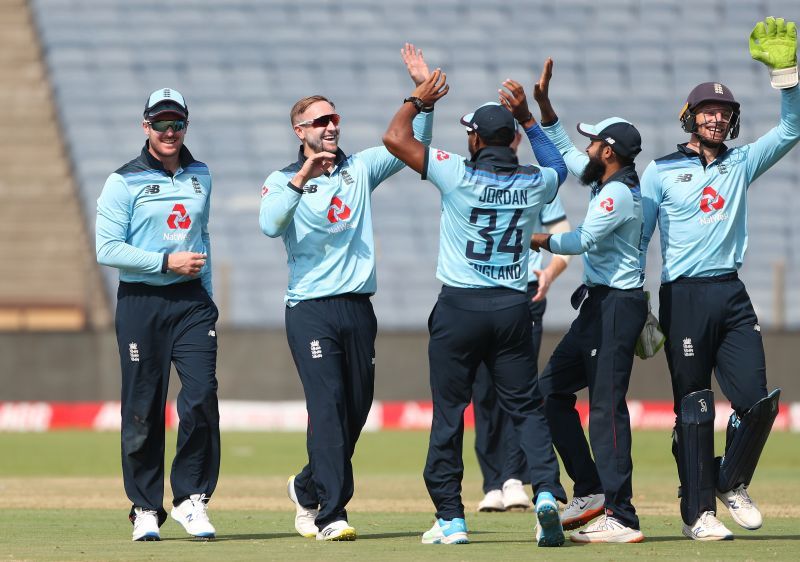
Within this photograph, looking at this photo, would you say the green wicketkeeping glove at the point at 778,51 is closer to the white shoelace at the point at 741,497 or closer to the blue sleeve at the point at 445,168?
the blue sleeve at the point at 445,168

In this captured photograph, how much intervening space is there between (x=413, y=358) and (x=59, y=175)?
31.5 ft

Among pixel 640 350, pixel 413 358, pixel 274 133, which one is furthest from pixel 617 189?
pixel 274 133

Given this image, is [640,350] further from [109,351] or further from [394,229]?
[394,229]

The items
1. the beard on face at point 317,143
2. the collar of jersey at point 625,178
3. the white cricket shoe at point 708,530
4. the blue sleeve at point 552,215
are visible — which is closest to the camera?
the white cricket shoe at point 708,530

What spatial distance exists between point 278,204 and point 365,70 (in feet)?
65.9

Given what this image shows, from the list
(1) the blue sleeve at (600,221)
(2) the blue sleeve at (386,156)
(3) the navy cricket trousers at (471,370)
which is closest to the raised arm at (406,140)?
(2) the blue sleeve at (386,156)

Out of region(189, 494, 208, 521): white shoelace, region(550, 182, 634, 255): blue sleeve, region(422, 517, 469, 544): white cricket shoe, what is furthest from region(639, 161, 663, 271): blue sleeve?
region(189, 494, 208, 521): white shoelace

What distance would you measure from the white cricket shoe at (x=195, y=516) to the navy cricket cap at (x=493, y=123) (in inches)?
95.5

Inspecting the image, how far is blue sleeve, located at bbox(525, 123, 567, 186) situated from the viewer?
26.1ft

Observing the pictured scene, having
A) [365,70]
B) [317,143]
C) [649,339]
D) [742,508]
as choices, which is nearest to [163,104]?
[317,143]

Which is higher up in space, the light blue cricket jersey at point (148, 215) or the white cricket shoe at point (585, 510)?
the light blue cricket jersey at point (148, 215)

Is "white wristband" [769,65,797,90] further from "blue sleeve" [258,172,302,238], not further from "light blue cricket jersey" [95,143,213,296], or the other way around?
"light blue cricket jersey" [95,143,213,296]

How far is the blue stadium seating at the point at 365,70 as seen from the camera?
25.3m

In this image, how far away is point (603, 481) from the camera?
300 inches
